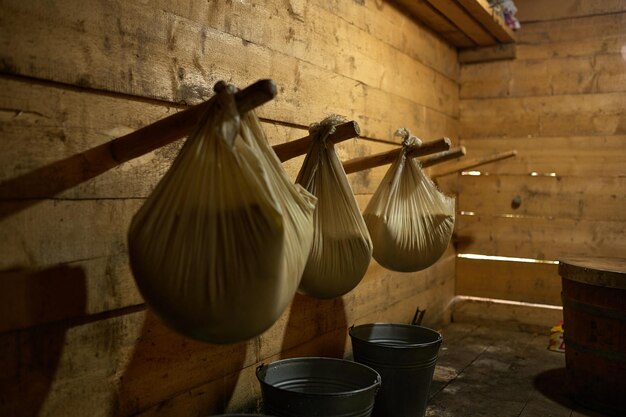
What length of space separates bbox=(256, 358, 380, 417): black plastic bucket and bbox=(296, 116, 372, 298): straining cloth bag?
0.30 metres

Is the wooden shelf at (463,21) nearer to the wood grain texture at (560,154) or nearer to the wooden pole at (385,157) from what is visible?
the wood grain texture at (560,154)

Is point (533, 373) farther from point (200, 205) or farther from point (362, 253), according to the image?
point (200, 205)

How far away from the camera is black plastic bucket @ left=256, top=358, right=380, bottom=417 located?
61.9 inches

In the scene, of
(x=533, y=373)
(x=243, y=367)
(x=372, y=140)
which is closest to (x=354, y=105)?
(x=372, y=140)

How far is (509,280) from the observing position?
3750 mm

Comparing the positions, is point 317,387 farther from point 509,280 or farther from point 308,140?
point 509,280

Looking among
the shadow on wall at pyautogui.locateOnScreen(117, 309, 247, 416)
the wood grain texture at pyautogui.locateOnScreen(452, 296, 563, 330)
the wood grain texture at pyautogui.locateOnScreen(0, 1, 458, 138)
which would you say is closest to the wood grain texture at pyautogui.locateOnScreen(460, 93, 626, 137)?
the wood grain texture at pyautogui.locateOnScreen(452, 296, 563, 330)

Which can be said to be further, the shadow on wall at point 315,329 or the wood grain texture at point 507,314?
the wood grain texture at point 507,314

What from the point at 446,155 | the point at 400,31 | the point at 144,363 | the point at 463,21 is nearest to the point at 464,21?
the point at 463,21

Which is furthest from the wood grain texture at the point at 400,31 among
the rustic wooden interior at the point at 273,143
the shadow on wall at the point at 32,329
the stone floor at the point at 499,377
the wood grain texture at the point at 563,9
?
the stone floor at the point at 499,377

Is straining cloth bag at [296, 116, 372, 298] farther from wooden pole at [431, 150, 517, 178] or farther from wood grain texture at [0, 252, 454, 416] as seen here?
wooden pole at [431, 150, 517, 178]

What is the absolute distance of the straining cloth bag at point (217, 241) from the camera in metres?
1.00

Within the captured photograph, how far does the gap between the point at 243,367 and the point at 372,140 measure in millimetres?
1295

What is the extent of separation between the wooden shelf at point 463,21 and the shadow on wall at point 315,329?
1659mm
